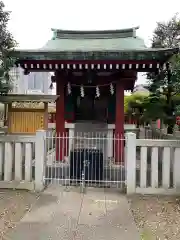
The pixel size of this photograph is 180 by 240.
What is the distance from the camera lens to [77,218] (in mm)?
5348

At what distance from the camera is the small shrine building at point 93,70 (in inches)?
356

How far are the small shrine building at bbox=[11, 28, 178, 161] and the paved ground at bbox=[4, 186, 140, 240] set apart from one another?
396 centimetres

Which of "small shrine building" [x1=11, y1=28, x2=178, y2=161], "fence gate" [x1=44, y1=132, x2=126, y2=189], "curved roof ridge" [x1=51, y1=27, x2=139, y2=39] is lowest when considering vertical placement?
"fence gate" [x1=44, y1=132, x2=126, y2=189]

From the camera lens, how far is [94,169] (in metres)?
8.27

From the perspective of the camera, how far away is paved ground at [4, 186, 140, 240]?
4566 millimetres

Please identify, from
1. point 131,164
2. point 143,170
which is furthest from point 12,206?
point 143,170

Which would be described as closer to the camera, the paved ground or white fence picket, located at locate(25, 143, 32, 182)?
the paved ground

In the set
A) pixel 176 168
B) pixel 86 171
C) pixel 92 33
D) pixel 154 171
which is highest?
pixel 92 33

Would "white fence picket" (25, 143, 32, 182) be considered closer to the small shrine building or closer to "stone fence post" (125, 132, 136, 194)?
"stone fence post" (125, 132, 136, 194)

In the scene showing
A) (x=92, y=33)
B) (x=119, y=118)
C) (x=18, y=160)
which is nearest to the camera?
(x=18, y=160)

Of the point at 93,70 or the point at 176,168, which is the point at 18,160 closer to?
the point at 176,168

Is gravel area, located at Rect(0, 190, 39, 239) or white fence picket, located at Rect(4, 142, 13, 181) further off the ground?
white fence picket, located at Rect(4, 142, 13, 181)

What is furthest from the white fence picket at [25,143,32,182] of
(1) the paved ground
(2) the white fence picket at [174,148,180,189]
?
(2) the white fence picket at [174,148,180,189]

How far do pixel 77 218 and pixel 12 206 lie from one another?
1.60 meters
